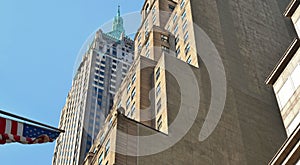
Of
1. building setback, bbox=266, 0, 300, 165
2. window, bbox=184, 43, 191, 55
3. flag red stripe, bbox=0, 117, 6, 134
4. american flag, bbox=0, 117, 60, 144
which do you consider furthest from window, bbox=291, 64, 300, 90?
window, bbox=184, 43, 191, 55

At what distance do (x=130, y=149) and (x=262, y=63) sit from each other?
3354cm

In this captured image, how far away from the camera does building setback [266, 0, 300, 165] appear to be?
30.4 metres

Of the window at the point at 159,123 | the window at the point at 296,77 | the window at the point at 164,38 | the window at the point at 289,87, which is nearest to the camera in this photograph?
the window at the point at 296,77

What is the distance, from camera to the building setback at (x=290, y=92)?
30358mm

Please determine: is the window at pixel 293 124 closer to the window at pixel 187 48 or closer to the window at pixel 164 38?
the window at pixel 187 48

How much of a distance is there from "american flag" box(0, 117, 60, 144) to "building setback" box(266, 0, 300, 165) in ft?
45.6

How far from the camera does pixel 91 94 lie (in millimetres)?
163500

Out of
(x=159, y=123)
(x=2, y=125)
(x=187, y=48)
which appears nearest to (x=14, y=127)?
(x=2, y=125)

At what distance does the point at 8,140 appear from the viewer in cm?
2438

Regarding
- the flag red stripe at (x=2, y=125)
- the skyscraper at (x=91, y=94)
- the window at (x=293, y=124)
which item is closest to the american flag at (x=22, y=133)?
the flag red stripe at (x=2, y=125)

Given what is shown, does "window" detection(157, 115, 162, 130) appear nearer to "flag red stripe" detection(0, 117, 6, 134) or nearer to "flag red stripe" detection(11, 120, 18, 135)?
"flag red stripe" detection(11, 120, 18, 135)

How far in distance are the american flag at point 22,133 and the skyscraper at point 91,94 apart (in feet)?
369

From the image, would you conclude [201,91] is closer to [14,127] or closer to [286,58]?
[286,58]

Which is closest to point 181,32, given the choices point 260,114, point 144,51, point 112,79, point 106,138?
point 144,51
